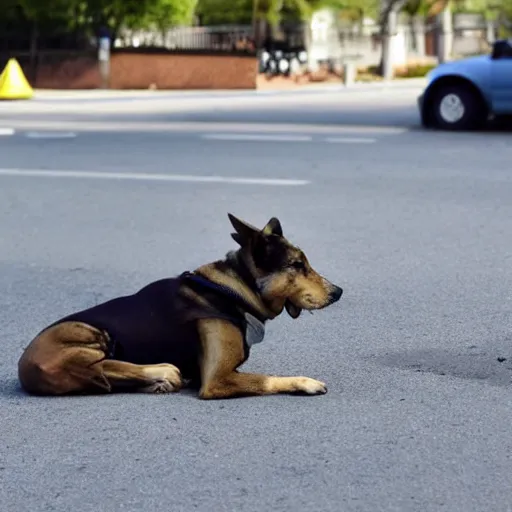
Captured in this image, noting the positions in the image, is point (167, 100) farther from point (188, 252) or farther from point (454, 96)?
point (188, 252)

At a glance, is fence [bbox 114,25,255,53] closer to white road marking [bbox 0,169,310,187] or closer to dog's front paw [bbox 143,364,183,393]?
white road marking [bbox 0,169,310,187]

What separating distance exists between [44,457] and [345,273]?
4.42m

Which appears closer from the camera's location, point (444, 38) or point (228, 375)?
point (228, 375)

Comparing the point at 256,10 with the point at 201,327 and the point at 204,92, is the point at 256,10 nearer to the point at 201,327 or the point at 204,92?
the point at 204,92

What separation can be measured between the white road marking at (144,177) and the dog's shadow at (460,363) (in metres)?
7.44

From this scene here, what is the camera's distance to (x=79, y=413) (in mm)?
6027

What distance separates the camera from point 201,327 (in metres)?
6.09

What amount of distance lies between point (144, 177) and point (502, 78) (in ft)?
23.9

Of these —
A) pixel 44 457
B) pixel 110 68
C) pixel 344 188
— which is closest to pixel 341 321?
pixel 44 457

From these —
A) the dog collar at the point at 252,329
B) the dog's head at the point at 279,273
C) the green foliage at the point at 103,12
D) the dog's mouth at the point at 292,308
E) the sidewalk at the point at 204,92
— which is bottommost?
the sidewalk at the point at 204,92

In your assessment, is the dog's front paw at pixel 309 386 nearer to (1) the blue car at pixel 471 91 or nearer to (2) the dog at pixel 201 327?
(2) the dog at pixel 201 327

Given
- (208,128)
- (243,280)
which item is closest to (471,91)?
(208,128)

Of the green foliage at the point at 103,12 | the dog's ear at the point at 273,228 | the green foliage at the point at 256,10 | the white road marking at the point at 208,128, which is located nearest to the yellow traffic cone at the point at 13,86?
the green foliage at the point at 103,12

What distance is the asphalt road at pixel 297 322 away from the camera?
506 cm
